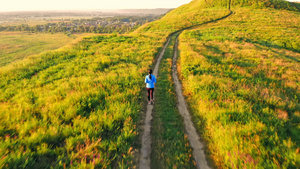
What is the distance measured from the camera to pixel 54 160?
11.4ft

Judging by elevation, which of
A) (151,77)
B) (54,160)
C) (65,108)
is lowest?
(54,160)

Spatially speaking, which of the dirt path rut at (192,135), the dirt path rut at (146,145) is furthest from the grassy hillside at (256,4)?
the dirt path rut at (146,145)

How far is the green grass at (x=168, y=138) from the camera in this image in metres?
3.88

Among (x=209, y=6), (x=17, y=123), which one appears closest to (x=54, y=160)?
(x=17, y=123)

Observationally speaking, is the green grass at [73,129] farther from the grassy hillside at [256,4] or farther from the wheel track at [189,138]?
the grassy hillside at [256,4]

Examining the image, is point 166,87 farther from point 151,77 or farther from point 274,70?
point 274,70

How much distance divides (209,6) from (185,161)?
4437 inches

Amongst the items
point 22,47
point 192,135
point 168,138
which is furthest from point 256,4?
point 22,47

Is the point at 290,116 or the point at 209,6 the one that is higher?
the point at 209,6

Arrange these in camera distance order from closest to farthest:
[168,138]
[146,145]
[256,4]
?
[146,145] → [168,138] → [256,4]

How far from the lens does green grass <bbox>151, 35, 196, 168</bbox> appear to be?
12.7 feet

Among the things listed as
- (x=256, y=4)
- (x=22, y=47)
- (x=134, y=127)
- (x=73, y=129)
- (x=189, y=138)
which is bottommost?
(x=189, y=138)

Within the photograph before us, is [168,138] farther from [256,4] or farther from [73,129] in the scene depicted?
[256,4]

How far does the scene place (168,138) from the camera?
187 inches
